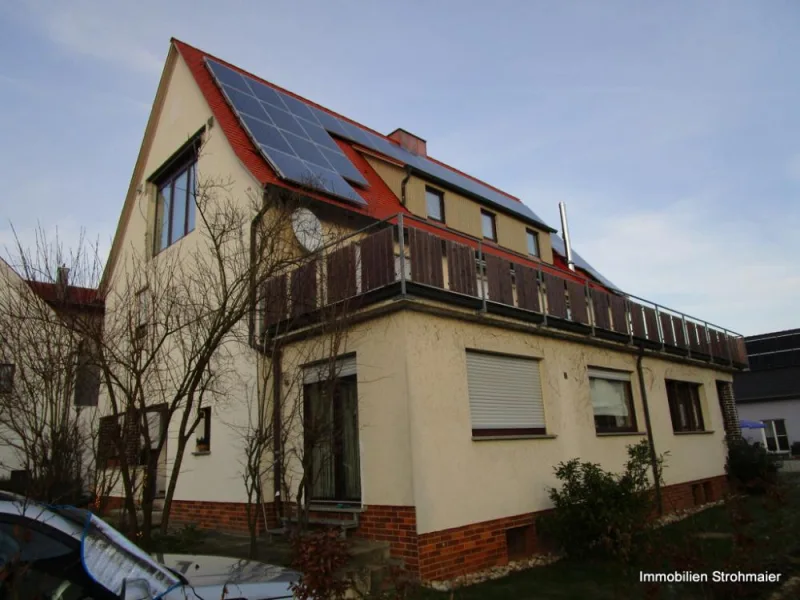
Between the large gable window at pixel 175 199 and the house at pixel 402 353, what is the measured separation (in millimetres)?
67

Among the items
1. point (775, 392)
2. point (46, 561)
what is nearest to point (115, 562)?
point (46, 561)

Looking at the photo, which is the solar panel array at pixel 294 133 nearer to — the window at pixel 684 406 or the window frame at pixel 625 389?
the window frame at pixel 625 389

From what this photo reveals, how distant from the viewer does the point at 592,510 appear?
26.8 feet

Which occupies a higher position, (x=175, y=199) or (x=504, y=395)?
(x=175, y=199)

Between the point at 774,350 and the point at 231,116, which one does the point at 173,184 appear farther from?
the point at 774,350

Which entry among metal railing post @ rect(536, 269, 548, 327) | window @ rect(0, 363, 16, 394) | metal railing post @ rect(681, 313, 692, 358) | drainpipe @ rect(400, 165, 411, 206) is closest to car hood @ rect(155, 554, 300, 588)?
window @ rect(0, 363, 16, 394)

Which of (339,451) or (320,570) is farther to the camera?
(339,451)

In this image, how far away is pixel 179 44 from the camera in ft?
43.7

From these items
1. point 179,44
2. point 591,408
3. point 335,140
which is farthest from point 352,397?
point 179,44

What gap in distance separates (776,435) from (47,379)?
34.1 m

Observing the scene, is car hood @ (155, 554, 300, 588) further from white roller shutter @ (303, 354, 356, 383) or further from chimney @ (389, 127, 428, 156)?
chimney @ (389, 127, 428, 156)

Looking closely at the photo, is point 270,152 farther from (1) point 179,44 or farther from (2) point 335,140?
(1) point 179,44

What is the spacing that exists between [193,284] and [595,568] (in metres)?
7.97

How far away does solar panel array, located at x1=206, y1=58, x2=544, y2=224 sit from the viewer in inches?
414
